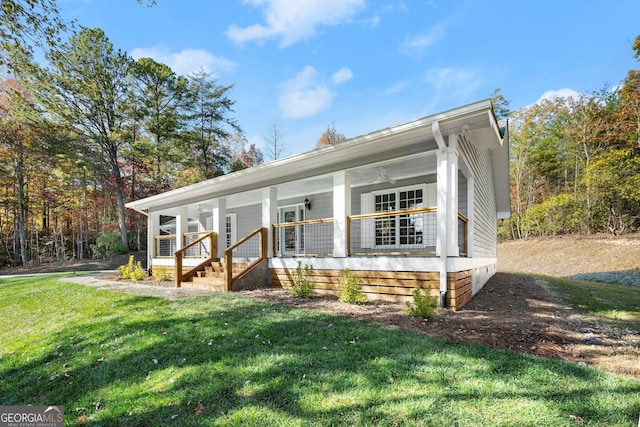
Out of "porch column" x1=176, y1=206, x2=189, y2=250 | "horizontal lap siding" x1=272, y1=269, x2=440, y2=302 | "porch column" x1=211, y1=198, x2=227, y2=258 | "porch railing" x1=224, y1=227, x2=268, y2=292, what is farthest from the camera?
"porch column" x1=176, y1=206, x2=189, y2=250

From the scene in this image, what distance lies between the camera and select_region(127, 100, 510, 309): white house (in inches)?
207

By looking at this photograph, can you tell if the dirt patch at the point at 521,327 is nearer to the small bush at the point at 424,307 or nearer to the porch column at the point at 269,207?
the small bush at the point at 424,307

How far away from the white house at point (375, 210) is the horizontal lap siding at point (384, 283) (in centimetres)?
2

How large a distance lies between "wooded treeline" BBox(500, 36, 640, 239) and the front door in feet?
50.7

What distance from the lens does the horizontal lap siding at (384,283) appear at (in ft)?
17.7

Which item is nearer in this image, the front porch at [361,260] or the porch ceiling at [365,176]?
the front porch at [361,260]

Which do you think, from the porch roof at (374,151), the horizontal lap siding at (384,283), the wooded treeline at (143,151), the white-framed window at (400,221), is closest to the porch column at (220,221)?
the porch roof at (374,151)

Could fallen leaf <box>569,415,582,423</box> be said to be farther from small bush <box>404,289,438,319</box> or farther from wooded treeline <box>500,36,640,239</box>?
wooded treeline <box>500,36,640,239</box>

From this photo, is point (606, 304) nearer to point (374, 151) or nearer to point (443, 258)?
point (443, 258)
